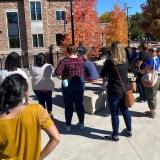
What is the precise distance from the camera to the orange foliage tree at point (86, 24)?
28.9m

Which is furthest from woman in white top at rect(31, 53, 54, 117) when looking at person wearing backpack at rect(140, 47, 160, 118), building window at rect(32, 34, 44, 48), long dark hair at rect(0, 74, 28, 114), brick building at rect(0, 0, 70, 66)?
building window at rect(32, 34, 44, 48)

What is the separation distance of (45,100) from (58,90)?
4.26 metres

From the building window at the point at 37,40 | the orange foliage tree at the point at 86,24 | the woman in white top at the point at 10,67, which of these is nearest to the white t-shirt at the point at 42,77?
the woman in white top at the point at 10,67

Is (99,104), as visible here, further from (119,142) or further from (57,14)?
(57,14)

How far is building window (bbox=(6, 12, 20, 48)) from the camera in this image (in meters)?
34.4

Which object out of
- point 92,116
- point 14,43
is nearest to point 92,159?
point 92,116

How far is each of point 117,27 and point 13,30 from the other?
16.1 metres

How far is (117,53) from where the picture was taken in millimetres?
6008

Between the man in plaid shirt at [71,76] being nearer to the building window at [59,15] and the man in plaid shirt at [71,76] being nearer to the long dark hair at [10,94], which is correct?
the long dark hair at [10,94]

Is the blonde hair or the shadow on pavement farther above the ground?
the blonde hair

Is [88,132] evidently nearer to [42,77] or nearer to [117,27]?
[42,77]

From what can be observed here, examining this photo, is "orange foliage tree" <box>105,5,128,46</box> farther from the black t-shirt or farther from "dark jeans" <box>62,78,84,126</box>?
the black t-shirt

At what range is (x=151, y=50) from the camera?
7.44 m

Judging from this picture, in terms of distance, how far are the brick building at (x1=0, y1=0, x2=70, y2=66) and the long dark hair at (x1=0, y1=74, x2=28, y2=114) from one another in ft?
103
